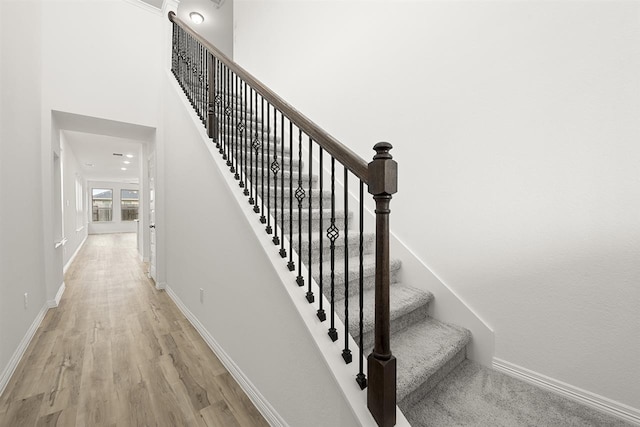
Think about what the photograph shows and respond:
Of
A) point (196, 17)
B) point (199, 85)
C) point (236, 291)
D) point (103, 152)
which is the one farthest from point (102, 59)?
point (103, 152)

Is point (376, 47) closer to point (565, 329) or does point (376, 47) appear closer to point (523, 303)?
point (523, 303)

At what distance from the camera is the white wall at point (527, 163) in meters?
1.35

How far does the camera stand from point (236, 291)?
6.48ft

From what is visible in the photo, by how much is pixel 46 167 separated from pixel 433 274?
4.10 m

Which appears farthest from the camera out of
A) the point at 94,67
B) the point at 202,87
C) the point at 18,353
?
the point at 94,67

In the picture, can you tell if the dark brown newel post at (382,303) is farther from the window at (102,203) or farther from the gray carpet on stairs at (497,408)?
the window at (102,203)

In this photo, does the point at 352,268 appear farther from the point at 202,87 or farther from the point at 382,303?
the point at 202,87

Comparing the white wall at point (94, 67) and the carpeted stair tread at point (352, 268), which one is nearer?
the carpeted stair tread at point (352, 268)

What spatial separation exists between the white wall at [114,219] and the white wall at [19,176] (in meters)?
12.5

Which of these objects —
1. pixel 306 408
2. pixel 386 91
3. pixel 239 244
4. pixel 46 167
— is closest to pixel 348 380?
pixel 306 408

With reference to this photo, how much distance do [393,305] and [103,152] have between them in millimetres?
8740

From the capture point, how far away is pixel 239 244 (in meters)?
1.92

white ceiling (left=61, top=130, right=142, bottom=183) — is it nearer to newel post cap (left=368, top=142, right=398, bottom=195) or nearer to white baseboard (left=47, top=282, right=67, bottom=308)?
white baseboard (left=47, top=282, right=67, bottom=308)

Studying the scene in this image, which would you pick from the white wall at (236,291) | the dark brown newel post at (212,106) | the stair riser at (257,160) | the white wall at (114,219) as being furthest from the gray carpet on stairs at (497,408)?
the white wall at (114,219)
